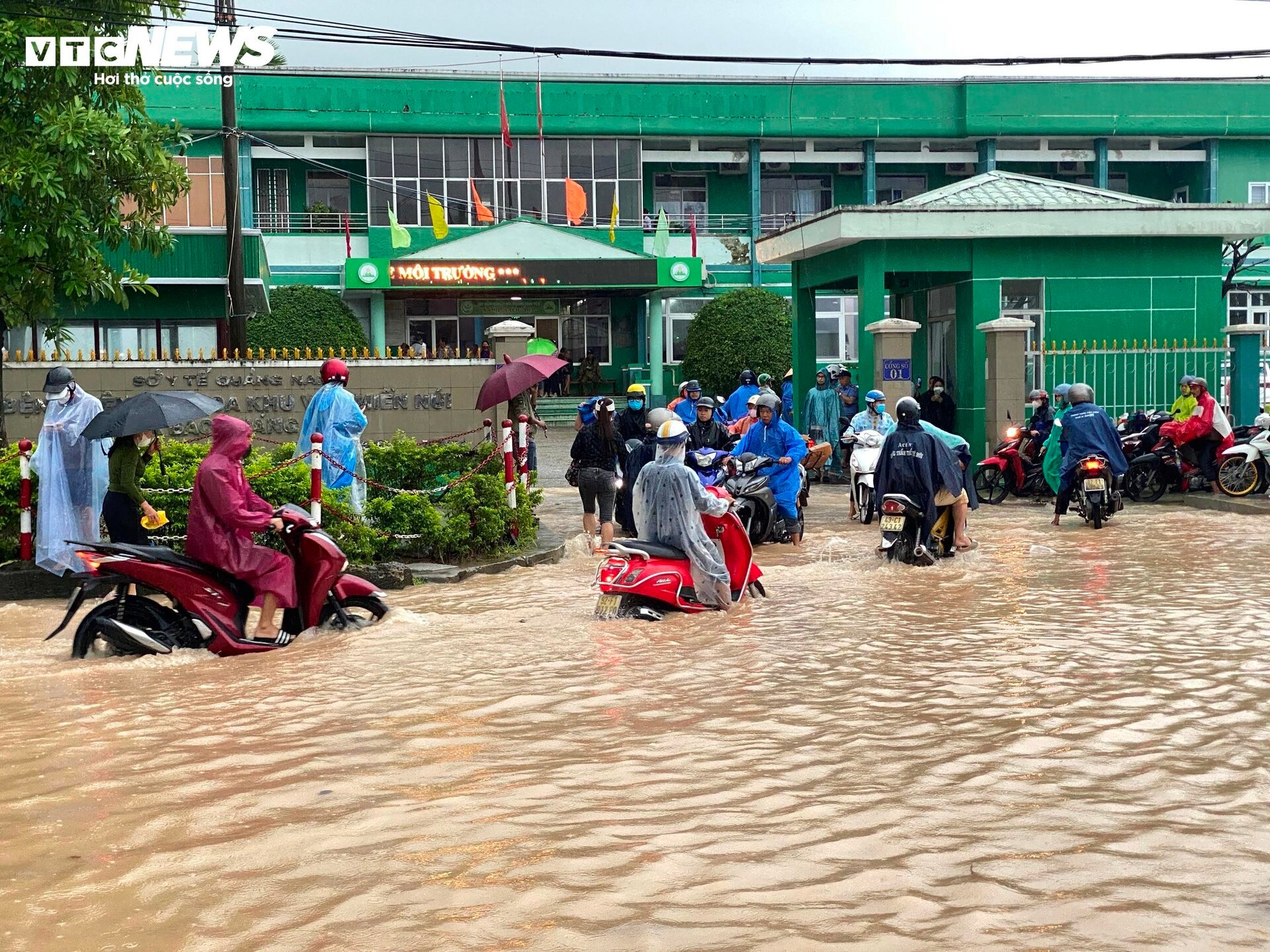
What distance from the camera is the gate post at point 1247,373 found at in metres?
21.3

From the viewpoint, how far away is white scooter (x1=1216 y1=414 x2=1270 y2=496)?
17.4 meters

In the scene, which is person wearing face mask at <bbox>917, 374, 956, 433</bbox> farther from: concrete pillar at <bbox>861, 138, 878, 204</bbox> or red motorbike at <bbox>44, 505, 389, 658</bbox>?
concrete pillar at <bbox>861, 138, 878, 204</bbox>

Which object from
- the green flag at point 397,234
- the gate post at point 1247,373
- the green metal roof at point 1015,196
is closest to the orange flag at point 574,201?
the green flag at point 397,234

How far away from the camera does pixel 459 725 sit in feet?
22.3

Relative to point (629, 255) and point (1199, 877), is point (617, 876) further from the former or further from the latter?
point (629, 255)

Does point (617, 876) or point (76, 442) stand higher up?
point (76, 442)

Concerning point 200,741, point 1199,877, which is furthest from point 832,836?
point 200,741

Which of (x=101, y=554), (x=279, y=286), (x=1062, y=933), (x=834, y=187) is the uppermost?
(x=834, y=187)

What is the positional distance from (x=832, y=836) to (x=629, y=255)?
111 ft

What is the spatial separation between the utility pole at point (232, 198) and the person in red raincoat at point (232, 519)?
10.0 meters

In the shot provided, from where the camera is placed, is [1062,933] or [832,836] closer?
[1062,933]

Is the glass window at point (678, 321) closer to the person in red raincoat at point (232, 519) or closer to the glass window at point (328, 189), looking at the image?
the glass window at point (328, 189)

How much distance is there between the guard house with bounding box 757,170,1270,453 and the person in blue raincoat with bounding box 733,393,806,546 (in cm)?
849

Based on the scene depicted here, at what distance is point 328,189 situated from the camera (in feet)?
138
